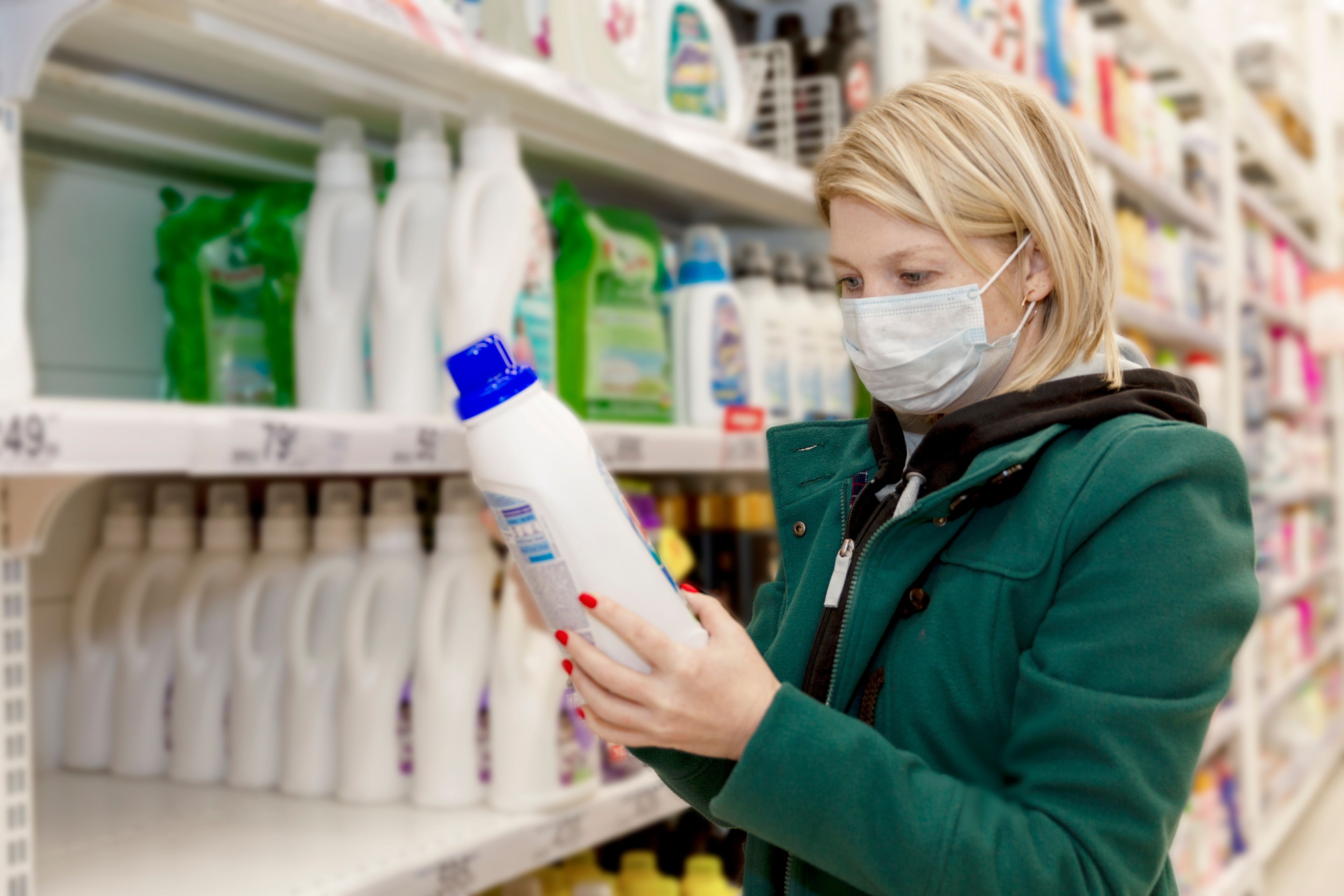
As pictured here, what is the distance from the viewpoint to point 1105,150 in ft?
9.21

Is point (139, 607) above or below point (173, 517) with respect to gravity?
below

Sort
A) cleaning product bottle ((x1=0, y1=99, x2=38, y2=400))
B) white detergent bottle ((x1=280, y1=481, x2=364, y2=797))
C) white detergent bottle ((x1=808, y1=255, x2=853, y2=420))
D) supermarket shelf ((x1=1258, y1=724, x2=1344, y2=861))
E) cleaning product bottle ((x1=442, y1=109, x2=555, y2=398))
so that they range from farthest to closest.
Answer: supermarket shelf ((x1=1258, y1=724, x2=1344, y2=861))
white detergent bottle ((x1=808, y1=255, x2=853, y2=420))
white detergent bottle ((x1=280, y1=481, x2=364, y2=797))
cleaning product bottle ((x1=442, y1=109, x2=555, y2=398))
cleaning product bottle ((x1=0, y1=99, x2=38, y2=400))

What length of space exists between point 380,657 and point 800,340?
0.95 meters

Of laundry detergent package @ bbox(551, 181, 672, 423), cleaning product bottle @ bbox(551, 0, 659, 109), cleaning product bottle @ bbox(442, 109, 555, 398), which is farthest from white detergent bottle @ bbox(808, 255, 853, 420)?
cleaning product bottle @ bbox(442, 109, 555, 398)

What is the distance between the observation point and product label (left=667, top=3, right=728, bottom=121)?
1.72m

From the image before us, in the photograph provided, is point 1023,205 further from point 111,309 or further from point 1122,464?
point 111,309

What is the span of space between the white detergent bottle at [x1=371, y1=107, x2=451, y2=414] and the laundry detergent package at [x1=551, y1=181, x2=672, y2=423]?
24 cm

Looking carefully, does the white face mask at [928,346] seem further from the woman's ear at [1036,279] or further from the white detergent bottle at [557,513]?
the white detergent bottle at [557,513]

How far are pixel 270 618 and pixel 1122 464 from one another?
124cm

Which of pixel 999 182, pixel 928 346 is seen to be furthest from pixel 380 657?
pixel 999 182

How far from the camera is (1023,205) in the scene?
797 millimetres

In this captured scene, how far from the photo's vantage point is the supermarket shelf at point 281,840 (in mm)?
1186

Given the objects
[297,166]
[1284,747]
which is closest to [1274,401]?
[1284,747]

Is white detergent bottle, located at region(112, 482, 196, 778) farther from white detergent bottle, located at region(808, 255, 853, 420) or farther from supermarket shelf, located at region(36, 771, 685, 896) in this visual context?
white detergent bottle, located at region(808, 255, 853, 420)
